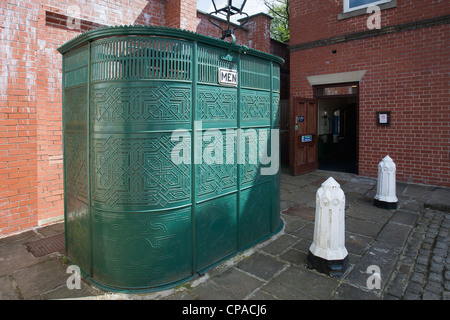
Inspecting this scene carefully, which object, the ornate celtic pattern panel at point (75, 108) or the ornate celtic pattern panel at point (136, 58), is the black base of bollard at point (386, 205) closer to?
the ornate celtic pattern panel at point (136, 58)

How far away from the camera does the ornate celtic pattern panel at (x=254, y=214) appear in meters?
3.97

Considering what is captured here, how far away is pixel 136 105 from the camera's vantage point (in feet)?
9.48

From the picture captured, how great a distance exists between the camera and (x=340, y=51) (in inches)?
348

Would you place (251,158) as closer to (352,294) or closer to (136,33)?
(352,294)

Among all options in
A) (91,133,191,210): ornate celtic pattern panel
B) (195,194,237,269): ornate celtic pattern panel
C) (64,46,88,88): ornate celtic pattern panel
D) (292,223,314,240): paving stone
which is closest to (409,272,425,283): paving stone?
(292,223,314,240): paving stone

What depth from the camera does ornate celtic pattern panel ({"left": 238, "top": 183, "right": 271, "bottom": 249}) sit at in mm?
3971

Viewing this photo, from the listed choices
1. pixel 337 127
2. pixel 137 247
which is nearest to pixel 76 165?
pixel 137 247

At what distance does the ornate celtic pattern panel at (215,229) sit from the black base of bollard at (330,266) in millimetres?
1041

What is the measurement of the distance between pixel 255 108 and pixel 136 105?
1.78 meters

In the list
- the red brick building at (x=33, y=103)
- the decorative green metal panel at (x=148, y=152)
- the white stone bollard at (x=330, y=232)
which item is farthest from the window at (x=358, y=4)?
the white stone bollard at (x=330, y=232)

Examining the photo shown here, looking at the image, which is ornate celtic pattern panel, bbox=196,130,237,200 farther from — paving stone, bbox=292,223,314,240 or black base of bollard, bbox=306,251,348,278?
paving stone, bbox=292,223,314,240

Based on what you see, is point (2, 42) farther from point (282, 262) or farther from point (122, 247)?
point (282, 262)
